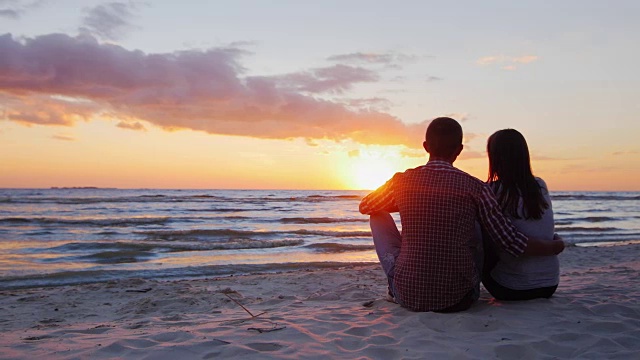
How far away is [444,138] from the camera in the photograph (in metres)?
3.55

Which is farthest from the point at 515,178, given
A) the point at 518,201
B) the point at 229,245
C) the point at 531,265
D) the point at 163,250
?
the point at 229,245

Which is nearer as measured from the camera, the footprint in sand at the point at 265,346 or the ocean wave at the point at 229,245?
the footprint in sand at the point at 265,346

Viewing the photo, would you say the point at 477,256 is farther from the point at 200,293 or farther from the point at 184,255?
the point at 184,255

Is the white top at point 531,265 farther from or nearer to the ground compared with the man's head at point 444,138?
nearer to the ground

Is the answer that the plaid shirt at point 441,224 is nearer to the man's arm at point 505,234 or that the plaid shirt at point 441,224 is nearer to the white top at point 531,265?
the man's arm at point 505,234

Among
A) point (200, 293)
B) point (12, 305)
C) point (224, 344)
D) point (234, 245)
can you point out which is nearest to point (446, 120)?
point (224, 344)

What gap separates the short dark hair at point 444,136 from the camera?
3535 millimetres

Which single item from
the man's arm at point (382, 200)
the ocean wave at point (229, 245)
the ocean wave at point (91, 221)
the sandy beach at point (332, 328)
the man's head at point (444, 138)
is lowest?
the ocean wave at point (229, 245)

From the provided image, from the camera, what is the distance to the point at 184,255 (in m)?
11.1

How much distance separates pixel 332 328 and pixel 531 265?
1.65 metres

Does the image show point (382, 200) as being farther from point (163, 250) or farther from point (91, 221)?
point (91, 221)

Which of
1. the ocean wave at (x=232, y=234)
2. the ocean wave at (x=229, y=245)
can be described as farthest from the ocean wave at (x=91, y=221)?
the ocean wave at (x=229, y=245)

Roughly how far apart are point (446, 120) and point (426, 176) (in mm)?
411

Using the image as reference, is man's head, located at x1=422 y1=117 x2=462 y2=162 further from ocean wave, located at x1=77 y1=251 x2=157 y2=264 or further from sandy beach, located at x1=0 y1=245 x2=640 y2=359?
ocean wave, located at x1=77 y1=251 x2=157 y2=264
